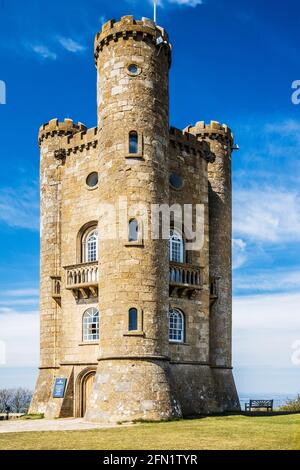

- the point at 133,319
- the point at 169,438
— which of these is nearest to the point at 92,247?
the point at 133,319

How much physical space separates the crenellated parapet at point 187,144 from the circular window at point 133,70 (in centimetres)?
515

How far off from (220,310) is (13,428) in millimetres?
14890

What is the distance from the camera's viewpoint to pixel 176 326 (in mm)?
32312

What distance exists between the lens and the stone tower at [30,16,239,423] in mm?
27516

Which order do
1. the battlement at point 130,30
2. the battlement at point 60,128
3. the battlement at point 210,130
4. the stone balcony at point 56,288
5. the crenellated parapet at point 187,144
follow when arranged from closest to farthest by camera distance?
the battlement at point 130,30
the crenellated parapet at point 187,144
the stone balcony at point 56,288
the battlement at point 60,128
the battlement at point 210,130

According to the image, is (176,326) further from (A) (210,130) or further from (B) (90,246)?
(A) (210,130)

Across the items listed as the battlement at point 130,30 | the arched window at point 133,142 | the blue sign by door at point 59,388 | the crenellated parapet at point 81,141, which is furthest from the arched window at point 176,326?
the battlement at point 130,30

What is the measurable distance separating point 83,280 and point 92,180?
5380 millimetres

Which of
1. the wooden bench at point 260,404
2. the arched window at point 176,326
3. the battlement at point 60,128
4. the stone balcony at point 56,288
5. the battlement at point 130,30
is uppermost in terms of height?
the battlement at point 130,30

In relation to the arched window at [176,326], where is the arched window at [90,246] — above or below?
above

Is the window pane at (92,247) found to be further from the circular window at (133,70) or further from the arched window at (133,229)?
the circular window at (133,70)

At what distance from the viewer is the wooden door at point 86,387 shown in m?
31.6

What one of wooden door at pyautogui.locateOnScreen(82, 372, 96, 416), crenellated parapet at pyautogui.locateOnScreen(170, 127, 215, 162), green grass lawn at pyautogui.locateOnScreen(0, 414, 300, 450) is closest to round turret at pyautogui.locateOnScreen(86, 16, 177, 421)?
green grass lawn at pyautogui.locateOnScreen(0, 414, 300, 450)
